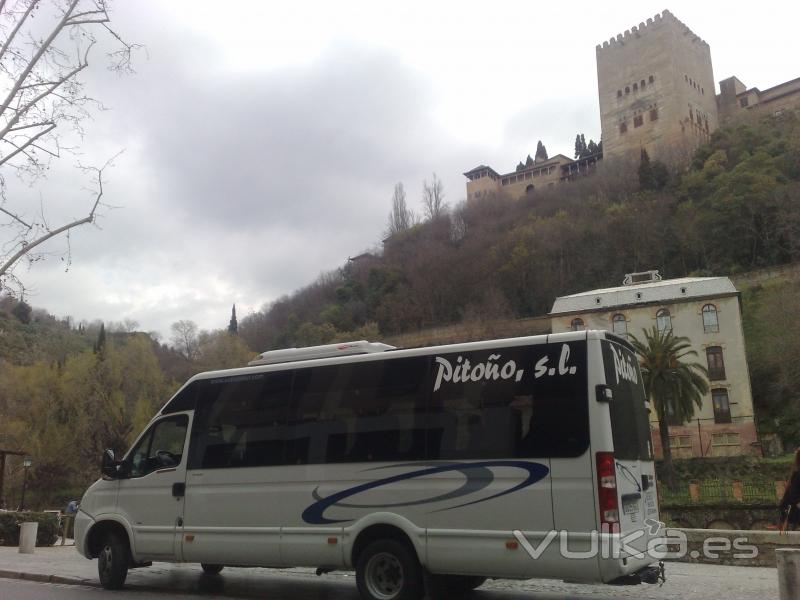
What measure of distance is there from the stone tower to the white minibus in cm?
9529

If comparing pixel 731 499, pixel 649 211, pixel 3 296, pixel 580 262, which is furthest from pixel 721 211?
pixel 3 296

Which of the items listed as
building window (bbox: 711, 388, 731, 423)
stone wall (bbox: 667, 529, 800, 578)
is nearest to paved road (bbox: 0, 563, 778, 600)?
stone wall (bbox: 667, 529, 800, 578)

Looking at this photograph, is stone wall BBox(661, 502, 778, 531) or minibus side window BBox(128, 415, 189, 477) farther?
stone wall BBox(661, 502, 778, 531)

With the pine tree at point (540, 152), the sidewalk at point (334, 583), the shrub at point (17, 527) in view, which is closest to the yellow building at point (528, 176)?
the pine tree at point (540, 152)

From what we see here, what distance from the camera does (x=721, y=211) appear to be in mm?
62375

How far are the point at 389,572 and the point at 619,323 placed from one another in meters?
41.0

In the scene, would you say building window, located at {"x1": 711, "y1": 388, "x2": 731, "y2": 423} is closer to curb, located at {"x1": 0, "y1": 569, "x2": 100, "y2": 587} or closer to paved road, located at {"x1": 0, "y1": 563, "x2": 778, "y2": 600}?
paved road, located at {"x1": 0, "y1": 563, "x2": 778, "y2": 600}

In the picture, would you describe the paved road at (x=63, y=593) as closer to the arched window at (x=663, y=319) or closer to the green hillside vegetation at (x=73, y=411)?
the green hillside vegetation at (x=73, y=411)

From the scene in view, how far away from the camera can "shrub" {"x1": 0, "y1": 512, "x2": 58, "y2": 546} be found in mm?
19922

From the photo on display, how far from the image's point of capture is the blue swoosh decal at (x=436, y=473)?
732cm

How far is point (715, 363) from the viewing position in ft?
140

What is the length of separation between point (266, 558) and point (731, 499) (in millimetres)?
25984

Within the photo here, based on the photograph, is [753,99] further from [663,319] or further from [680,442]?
[680,442]

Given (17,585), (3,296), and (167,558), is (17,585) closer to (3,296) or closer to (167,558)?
(167,558)
